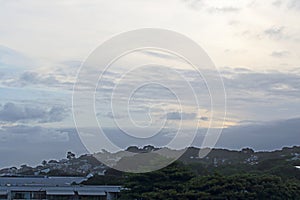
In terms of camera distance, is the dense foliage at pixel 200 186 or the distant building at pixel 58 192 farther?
the distant building at pixel 58 192

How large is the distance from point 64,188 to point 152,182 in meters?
7.09

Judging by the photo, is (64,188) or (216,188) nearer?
(216,188)

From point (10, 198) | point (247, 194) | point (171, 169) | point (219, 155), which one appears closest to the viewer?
point (247, 194)

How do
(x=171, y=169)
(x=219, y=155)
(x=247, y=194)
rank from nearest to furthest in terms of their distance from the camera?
(x=247, y=194), (x=171, y=169), (x=219, y=155)

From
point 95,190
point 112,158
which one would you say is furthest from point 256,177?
point 112,158

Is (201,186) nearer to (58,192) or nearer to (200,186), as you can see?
(200,186)

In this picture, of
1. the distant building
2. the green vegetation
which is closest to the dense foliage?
the green vegetation

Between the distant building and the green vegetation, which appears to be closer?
the green vegetation

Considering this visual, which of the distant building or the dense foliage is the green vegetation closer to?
the dense foliage

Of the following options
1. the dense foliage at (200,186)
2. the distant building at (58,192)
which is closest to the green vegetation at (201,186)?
the dense foliage at (200,186)

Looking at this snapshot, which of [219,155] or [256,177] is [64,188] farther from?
[219,155]

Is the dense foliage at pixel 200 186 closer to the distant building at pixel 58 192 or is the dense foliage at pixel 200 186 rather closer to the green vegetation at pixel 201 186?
the green vegetation at pixel 201 186

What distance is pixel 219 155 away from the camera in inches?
2645

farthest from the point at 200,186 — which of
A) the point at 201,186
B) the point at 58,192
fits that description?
the point at 58,192
